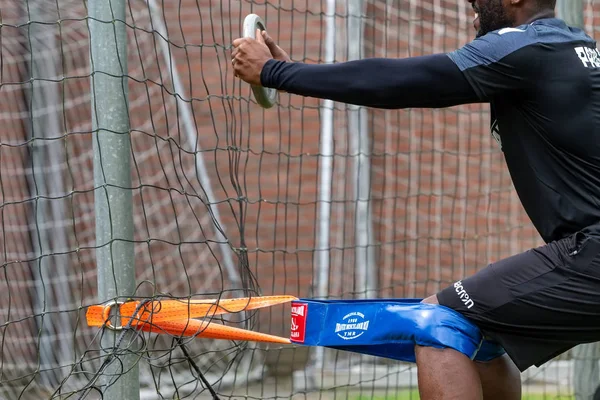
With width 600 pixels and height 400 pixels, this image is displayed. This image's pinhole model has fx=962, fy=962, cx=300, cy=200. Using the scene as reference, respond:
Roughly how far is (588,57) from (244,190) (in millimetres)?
4238

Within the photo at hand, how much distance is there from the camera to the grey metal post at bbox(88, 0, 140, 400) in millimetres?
3525

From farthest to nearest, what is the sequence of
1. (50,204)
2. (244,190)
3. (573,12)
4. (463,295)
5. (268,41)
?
(244,190)
(50,204)
(573,12)
(268,41)
(463,295)

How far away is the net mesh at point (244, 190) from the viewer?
277 inches

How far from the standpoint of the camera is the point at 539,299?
10.6ft

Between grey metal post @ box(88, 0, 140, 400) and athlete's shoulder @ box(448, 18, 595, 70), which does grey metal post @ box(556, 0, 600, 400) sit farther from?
grey metal post @ box(88, 0, 140, 400)

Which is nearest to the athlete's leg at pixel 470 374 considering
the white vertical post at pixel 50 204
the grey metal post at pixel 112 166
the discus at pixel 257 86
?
the discus at pixel 257 86

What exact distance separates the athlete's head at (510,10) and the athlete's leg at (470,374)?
1.03 metres

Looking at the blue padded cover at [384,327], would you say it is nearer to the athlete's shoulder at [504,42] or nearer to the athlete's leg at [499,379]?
the athlete's leg at [499,379]

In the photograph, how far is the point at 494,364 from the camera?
3.55 metres

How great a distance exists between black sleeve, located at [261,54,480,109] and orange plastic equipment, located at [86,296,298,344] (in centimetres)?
91

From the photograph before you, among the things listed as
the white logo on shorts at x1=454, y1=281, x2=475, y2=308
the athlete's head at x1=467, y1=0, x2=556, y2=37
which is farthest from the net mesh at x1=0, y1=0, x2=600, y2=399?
the white logo on shorts at x1=454, y1=281, x2=475, y2=308

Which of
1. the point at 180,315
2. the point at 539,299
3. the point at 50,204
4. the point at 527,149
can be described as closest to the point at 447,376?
the point at 539,299

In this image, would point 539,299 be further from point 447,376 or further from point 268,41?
point 268,41

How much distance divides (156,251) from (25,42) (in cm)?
190
